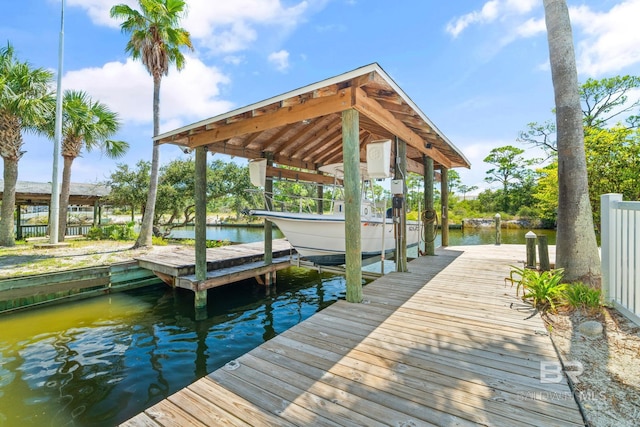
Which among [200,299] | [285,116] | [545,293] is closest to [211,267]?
[200,299]

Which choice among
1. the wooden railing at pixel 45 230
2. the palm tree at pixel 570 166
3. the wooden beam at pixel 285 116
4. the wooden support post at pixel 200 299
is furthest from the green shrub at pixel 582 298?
the wooden railing at pixel 45 230

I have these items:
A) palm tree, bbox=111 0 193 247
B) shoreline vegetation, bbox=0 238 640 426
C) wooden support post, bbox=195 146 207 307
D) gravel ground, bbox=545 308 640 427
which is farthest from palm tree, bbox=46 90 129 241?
gravel ground, bbox=545 308 640 427

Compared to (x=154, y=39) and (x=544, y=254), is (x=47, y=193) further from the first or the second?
(x=544, y=254)

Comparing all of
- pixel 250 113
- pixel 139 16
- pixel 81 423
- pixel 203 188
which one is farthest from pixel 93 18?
pixel 81 423

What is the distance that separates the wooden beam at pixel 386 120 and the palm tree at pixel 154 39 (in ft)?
32.1

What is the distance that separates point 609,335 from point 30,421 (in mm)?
5983

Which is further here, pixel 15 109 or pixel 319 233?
pixel 15 109

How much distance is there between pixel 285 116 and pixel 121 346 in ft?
14.8

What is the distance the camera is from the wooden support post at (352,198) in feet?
11.9

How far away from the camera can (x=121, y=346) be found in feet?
14.3

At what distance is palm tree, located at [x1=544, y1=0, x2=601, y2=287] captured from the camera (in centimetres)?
393

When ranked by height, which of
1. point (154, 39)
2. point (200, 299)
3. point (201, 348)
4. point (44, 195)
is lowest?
point (201, 348)

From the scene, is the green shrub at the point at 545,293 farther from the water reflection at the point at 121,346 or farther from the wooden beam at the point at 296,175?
the wooden beam at the point at 296,175

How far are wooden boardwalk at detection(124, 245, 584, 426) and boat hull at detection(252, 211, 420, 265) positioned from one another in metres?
2.62
